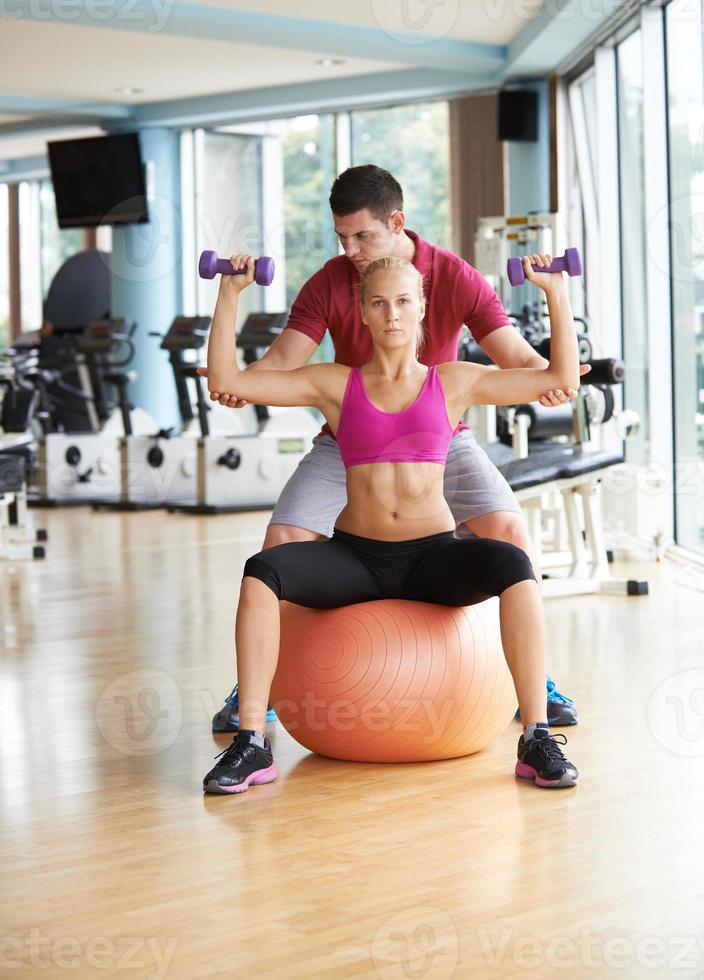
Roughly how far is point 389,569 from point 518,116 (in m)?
5.71

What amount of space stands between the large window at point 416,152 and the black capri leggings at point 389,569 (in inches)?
256

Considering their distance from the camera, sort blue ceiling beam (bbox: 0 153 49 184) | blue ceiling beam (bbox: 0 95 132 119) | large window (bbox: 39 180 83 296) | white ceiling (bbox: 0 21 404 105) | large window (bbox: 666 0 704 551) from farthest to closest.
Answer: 1. large window (bbox: 39 180 83 296)
2. blue ceiling beam (bbox: 0 153 49 184)
3. blue ceiling beam (bbox: 0 95 132 119)
4. white ceiling (bbox: 0 21 404 105)
5. large window (bbox: 666 0 704 551)

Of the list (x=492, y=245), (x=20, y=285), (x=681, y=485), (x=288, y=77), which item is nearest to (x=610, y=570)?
(x=681, y=485)

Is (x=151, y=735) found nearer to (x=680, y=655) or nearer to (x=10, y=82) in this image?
(x=680, y=655)

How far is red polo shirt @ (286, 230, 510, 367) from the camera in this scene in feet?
8.98

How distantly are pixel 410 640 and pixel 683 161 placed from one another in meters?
3.86

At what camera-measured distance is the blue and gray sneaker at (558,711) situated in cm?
285

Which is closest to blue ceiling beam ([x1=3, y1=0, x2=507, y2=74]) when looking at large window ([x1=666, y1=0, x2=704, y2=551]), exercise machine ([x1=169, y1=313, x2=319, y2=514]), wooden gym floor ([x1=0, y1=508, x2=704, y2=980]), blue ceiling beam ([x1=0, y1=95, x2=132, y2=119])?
exercise machine ([x1=169, y1=313, x2=319, y2=514])

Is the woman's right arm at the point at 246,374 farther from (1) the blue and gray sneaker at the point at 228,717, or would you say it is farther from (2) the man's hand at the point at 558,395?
(1) the blue and gray sneaker at the point at 228,717

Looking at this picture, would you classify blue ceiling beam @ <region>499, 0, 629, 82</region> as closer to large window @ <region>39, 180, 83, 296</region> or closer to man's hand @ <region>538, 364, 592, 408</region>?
man's hand @ <region>538, 364, 592, 408</region>

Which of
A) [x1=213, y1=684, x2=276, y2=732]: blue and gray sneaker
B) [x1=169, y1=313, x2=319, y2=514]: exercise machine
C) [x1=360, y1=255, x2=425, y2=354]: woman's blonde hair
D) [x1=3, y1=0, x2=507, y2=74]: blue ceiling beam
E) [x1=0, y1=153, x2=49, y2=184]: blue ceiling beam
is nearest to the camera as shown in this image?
[x1=360, y1=255, x2=425, y2=354]: woman's blonde hair

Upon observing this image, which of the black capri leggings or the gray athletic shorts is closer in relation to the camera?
the black capri leggings

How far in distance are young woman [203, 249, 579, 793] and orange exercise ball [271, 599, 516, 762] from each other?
2.5 inches

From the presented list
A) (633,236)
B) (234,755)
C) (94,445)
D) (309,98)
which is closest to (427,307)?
(234,755)
